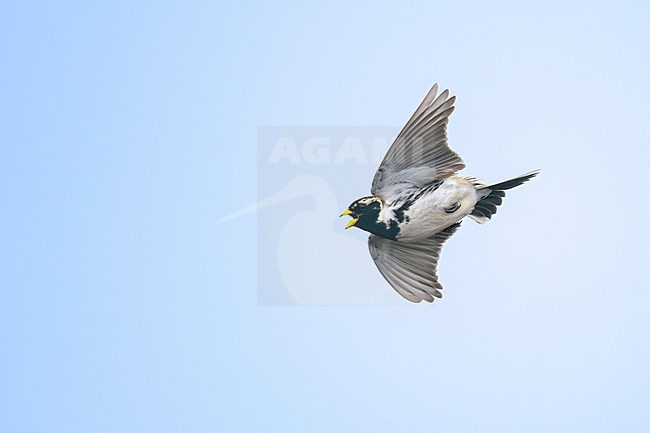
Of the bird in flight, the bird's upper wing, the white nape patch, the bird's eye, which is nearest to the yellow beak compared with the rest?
the bird in flight

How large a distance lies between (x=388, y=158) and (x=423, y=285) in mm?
1578

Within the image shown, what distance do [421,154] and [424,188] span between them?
1.16 ft

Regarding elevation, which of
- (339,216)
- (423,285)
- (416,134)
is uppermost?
(416,134)

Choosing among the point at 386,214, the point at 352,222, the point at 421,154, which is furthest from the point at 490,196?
the point at 352,222

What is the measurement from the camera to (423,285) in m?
10.4

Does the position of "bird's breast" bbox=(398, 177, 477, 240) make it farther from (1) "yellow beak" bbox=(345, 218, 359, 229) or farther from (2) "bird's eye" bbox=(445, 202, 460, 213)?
(1) "yellow beak" bbox=(345, 218, 359, 229)

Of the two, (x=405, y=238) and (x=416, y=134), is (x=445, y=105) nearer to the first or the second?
(x=416, y=134)

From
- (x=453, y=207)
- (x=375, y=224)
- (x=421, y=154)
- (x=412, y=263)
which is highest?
(x=421, y=154)

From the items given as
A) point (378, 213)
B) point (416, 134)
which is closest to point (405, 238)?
point (378, 213)

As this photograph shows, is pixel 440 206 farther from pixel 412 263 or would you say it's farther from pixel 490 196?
pixel 412 263

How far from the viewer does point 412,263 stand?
1045 centimetres

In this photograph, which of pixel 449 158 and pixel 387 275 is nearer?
pixel 449 158

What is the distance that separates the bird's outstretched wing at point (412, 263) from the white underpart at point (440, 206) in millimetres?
491

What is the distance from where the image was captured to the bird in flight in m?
9.52
